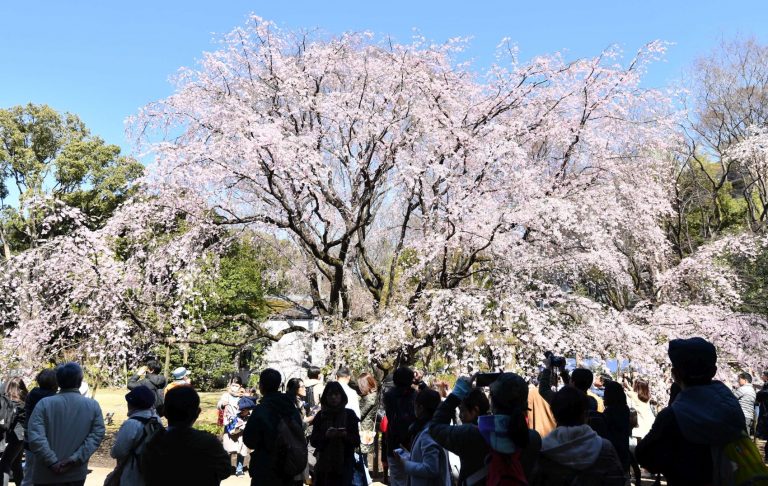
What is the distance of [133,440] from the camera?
3709 mm

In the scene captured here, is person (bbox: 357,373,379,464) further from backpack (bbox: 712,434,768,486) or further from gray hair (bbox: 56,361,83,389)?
backpack (bbox: 712,434,768,486)

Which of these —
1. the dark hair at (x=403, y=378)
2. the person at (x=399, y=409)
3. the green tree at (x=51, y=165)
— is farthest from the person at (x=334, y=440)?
the green tree at (x=51, y=165)

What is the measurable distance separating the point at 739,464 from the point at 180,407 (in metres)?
2.58

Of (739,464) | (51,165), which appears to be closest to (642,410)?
Result: (739,464)

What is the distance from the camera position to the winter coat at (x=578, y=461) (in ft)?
9.33

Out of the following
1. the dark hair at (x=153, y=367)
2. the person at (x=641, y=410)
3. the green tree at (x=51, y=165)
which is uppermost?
the green tree at (x=51, y=165)

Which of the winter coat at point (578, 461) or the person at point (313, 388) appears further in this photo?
the person at point (313, 388)

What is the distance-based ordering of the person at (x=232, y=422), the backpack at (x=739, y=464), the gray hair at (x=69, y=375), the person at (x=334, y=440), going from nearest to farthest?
the backpack at (x=739, y=464), the gray hair at (x=69, y=375), the person at (x=334, y=440), the person at (x=232, y=422)

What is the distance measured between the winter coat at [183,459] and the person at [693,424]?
2060mm

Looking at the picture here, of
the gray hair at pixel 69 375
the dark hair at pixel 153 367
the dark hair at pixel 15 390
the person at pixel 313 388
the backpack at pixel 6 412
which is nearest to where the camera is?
the gray hair at pixel 69 375

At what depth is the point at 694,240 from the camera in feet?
67.3

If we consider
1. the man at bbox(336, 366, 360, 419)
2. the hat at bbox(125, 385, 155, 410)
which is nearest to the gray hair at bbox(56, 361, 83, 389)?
the hat at bbox(125, 385, 155, 410)

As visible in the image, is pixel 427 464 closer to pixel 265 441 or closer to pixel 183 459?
pixel 265 441

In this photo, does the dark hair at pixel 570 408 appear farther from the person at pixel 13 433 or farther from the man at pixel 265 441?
the person at pixel 13 433
